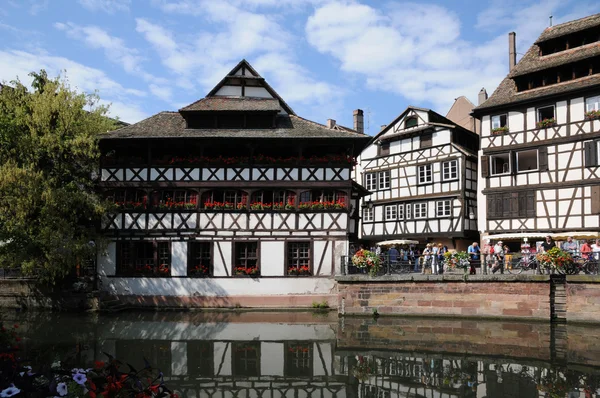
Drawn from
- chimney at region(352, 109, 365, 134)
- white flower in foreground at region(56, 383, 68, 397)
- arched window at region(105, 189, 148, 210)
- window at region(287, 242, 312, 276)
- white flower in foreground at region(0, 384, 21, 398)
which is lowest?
white flower in foreground at region(56, 383, 68, 397)

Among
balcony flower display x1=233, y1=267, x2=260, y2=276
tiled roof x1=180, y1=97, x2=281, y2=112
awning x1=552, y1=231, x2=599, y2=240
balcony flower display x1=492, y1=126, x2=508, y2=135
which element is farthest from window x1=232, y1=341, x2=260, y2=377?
balcony flower display x1=492, y1=126, x2=508, y2=135

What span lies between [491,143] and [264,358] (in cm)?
2021

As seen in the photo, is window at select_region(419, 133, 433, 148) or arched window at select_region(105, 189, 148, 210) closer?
arched window at select_region(105, 189, 148, 210)

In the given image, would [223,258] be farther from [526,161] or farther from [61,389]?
[61,389]

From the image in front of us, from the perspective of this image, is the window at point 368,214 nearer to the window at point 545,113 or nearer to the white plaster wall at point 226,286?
the white plaster wall at point 226,286

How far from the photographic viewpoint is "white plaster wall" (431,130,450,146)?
3281 centimetres

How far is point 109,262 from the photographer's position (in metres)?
25.7

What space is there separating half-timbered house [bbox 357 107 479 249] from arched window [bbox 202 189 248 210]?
33.7 ft

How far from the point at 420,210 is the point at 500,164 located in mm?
5735

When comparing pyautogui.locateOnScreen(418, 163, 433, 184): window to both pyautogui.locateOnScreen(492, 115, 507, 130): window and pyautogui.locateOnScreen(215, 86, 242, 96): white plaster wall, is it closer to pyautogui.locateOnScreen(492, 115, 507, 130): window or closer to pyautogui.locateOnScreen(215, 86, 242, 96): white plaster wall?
pyautogui.locateOnScreen(492, 115, 507, 130): window

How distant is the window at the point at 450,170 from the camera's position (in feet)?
106

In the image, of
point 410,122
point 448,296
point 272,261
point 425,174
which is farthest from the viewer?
point 410,122

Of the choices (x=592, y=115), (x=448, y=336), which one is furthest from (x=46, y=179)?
(x=592, y=115)

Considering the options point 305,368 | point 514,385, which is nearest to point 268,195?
point 305,368
